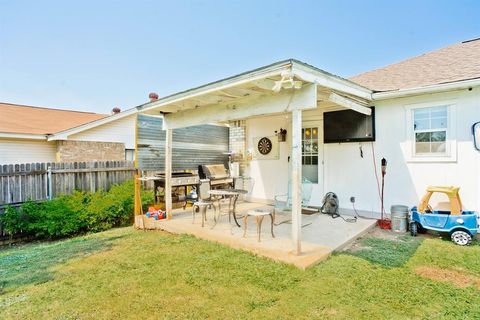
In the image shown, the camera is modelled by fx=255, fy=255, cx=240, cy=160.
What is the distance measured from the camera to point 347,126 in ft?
20.6

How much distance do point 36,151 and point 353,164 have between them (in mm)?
11477

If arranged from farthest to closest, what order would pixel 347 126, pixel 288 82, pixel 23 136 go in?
pixel 23 136
pixel 347 126
pixel 288 82

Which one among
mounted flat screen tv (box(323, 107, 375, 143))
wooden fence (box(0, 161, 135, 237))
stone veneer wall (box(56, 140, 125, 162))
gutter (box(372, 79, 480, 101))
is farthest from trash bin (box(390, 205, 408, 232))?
stone veneer wall (box(56, 140, 125, 162))

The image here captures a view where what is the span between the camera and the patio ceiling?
11.8ft

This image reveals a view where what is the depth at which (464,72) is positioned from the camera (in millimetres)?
5039

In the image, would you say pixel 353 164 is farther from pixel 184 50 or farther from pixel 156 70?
pixel 156 70

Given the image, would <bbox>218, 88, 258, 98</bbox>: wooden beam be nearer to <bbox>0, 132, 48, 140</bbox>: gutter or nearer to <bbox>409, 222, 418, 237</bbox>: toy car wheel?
<bbox>409, 222, 418, 237</bbox>: toy car wheel

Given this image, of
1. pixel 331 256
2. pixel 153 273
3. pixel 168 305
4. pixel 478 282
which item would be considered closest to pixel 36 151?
pixel 153 273

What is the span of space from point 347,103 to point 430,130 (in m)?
1.95

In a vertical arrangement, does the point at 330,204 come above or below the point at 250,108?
below

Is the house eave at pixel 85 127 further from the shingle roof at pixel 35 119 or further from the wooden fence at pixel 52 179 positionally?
the wooden fence at pixel 52 179

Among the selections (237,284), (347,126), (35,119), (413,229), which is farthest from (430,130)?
(35,119)

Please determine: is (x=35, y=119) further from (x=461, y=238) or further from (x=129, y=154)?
(x=461, y=238)

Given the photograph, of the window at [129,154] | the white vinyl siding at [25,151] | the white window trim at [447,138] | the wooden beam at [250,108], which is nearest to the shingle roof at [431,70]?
the white window trim at [447,138]
